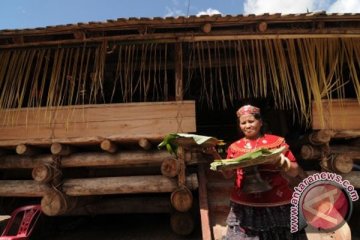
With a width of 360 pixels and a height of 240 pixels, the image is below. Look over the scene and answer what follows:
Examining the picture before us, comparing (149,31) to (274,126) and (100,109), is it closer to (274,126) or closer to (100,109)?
(100,109)

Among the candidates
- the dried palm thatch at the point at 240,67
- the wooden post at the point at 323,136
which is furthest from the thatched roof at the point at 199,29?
the wooden post at the point at 323,136

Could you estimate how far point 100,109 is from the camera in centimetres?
503

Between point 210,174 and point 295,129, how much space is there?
115 inches

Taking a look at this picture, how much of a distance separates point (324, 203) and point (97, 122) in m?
3.43

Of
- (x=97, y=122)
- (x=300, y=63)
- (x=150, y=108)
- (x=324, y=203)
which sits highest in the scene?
(x=300, y=63)

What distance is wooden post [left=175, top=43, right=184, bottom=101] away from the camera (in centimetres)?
504

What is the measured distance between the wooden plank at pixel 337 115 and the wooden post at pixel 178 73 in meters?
2.10

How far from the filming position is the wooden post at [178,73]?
5039mm

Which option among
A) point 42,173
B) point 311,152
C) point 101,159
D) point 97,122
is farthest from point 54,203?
point 311,152

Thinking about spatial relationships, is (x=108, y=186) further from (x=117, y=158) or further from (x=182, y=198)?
(x=182, y=198)

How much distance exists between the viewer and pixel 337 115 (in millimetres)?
4977

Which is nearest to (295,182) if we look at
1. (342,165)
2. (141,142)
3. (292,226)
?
(342,165)

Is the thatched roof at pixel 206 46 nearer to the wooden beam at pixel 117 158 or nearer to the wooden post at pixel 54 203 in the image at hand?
the wooden beam at pixel 117 158

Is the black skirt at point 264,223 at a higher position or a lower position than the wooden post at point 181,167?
lower
